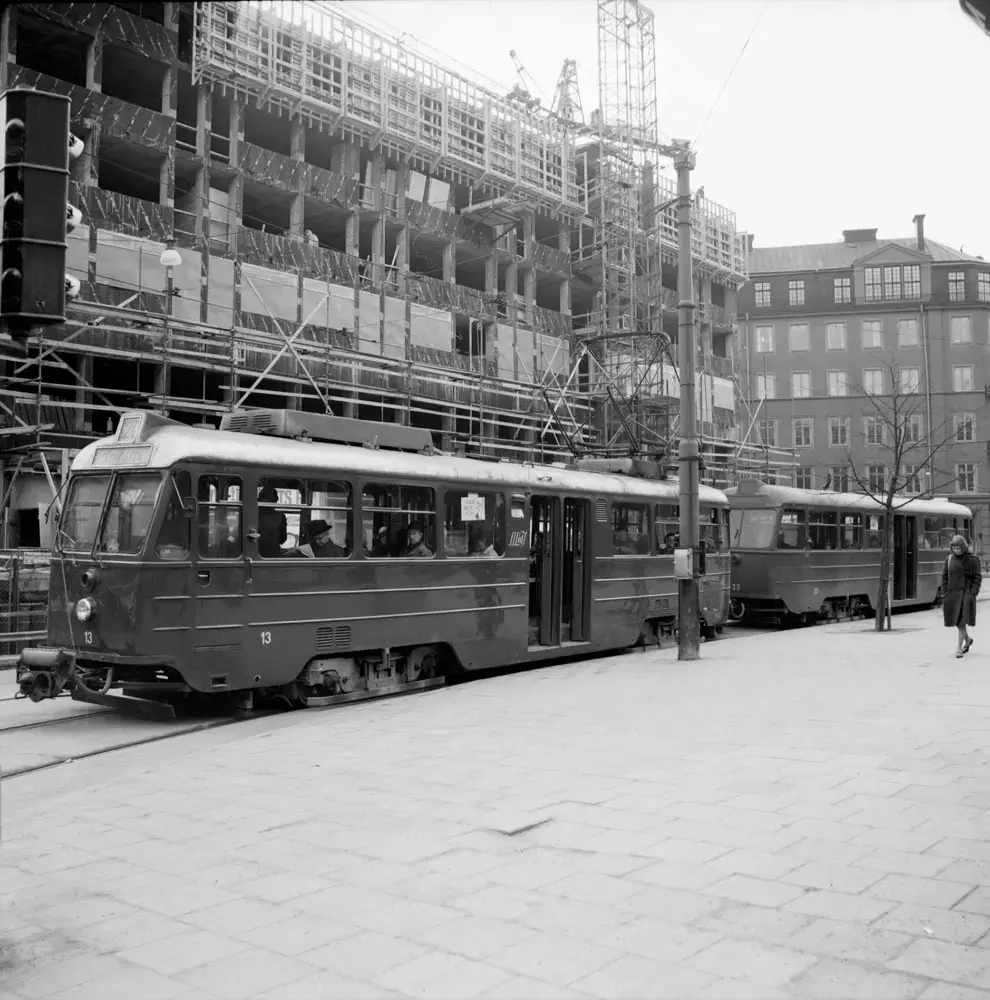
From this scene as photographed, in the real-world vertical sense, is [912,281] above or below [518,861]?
above

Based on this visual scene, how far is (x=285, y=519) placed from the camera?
38.4 ft

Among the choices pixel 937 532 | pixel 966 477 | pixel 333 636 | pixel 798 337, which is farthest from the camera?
pixel 798 337

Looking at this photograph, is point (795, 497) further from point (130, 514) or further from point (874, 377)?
point (874, 377)

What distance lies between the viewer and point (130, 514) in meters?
10.9

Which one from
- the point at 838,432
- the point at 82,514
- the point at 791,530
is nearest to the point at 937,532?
the point at 791,530

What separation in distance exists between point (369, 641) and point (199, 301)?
16.2m

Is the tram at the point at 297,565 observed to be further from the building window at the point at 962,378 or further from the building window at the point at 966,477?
the building window at the point at 962,378

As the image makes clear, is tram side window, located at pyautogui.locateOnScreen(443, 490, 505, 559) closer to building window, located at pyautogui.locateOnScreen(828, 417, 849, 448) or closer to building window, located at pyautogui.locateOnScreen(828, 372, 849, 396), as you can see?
building window, located at pyautogui.locateOnScreen(828, 417, 849, 448)

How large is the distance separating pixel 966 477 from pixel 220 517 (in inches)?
2451

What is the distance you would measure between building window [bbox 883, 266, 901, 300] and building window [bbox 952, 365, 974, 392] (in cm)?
590

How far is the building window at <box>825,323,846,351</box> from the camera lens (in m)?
69.6

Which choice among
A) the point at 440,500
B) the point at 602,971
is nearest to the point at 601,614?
the point at 440,500

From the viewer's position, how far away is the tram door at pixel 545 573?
1566 centimetres

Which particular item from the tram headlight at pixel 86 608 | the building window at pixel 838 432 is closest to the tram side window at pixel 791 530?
the tram headlight at pixel 86 608
